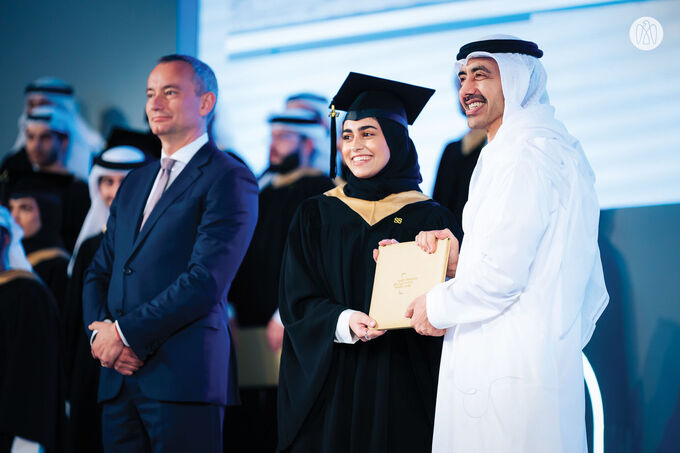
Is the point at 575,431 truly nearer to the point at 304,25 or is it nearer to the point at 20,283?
the point at 20,283

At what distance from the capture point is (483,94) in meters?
2.91

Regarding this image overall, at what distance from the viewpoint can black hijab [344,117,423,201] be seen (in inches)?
132

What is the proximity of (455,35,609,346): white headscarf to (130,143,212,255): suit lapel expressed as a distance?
1.33 m

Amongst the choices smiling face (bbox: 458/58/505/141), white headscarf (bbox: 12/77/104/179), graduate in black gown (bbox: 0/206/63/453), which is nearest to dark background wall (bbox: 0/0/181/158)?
white headscarf (bbox: 12/77/104/179)

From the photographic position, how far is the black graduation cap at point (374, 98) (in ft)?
11.2

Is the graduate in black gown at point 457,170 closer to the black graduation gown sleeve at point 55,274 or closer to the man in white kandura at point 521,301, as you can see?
the man in white kandura at point 521,301

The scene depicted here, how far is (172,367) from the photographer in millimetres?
3330

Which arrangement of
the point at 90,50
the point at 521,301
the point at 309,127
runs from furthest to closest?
the point at 90,50
the point at 309,127
the point at 521,301

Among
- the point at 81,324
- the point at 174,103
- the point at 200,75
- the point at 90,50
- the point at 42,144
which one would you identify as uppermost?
the point at 90,50

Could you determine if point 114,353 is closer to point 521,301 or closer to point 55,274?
point 521,301

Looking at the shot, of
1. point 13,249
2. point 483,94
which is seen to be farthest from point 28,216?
point 483,94

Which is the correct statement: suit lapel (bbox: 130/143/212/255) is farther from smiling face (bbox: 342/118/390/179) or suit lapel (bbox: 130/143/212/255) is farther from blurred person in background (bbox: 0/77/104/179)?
blurred person in background (bbox: 0/77/104/179)

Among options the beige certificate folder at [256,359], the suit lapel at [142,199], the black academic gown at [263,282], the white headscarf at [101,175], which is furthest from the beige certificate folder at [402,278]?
the white headscarf at [101,175]

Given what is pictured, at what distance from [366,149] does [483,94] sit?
620 millimetres
